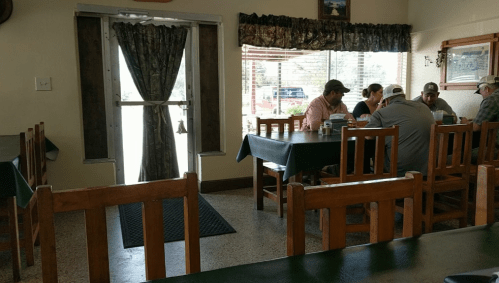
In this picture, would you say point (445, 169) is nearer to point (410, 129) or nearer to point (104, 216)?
point (410, 129)

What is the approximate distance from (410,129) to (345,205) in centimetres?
223

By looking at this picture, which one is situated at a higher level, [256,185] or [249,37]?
[249,37]

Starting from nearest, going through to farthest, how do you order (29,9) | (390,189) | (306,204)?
1. (306,204)
2. (390,189)
3. (29,9)

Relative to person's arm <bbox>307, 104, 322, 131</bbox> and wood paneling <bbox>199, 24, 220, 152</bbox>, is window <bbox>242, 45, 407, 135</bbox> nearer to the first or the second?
wood paneling <bbox>199, 24, 220, 152</bbox>

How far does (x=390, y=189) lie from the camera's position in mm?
1224

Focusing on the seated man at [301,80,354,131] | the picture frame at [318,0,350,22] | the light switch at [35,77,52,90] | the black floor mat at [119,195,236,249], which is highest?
the picture frame at [318,0,350,22]

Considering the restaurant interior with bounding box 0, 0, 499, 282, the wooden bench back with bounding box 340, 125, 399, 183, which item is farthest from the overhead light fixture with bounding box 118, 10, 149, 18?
the wooden bench back with bounding box 340, 125, 399, 183

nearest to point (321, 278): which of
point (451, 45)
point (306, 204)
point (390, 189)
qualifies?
point (306, 204)

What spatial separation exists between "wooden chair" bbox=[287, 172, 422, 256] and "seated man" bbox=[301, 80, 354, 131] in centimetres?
289

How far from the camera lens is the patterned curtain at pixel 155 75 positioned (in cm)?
427

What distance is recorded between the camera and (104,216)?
3.62 ft

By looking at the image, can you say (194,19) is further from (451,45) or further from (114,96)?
(451,45)

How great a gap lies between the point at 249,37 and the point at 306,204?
377 cm

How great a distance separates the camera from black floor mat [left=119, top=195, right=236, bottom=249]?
3186 mm
